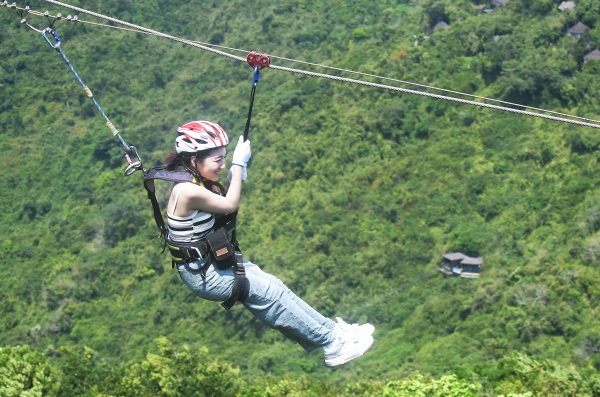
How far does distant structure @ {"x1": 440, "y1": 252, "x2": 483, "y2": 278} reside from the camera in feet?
105

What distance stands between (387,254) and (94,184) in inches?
614

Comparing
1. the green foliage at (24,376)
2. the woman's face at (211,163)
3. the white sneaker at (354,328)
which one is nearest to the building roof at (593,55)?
the green foliage at (24,376)

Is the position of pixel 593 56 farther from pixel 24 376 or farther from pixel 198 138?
pixel 198 138

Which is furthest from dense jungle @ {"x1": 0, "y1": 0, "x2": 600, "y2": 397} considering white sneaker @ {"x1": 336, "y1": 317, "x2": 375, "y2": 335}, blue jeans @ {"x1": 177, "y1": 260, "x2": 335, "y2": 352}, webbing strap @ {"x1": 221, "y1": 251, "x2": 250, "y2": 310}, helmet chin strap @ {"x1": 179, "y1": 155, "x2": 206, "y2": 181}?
helmet chin strap @ {"x1": 179, "y1": 155, "x2": 206, "y2": 181}

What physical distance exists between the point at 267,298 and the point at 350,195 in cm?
3021

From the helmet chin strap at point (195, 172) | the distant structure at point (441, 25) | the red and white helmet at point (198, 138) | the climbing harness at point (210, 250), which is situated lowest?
the distant structure at point (441, 25)

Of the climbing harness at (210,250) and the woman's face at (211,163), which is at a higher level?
the woman's face at (211,163)

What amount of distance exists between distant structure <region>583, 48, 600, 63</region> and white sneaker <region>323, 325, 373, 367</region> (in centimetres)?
3097

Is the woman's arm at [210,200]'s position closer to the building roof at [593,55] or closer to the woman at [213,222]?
the woman at [213,222]

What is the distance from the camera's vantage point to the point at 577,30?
3659cm

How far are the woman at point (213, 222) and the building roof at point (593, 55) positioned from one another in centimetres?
3123

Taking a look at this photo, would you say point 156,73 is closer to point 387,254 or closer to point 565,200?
point 387,254

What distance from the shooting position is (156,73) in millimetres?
50156

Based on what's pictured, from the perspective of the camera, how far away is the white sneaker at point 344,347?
263 inches
